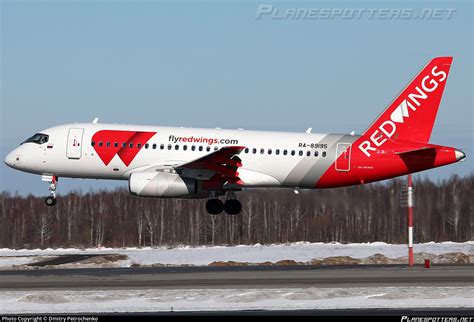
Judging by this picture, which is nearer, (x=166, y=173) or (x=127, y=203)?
(x=166, y=173)

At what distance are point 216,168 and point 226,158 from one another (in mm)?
1098

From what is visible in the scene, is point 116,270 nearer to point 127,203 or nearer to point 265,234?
point 265,234

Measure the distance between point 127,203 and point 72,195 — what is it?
760 centimetres

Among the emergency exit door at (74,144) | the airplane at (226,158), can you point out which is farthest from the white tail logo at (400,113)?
the emergency exit door at (74,144)

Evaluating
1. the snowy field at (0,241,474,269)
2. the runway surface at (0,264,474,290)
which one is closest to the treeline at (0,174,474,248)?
the snowy field at (0,241,474,269)

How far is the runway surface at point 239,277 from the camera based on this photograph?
112 ft

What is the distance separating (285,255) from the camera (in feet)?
172

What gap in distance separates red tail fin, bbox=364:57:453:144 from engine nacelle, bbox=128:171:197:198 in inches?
375

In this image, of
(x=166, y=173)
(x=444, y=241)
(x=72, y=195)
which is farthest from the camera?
(x=72, y=195)

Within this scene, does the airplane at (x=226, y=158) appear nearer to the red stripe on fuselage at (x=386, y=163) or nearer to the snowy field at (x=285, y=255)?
the red stripe on fuselage at (x=386, y=163)

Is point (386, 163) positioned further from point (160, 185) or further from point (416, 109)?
point (160, 185)

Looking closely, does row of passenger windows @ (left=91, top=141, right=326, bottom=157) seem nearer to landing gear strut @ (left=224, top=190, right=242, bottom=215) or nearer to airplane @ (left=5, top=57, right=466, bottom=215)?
airplane @ (left=5, top=57, right=466, bottom=215)

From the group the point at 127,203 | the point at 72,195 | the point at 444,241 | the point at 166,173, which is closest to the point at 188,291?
the point at 166,173

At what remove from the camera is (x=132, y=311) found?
2858 cm
